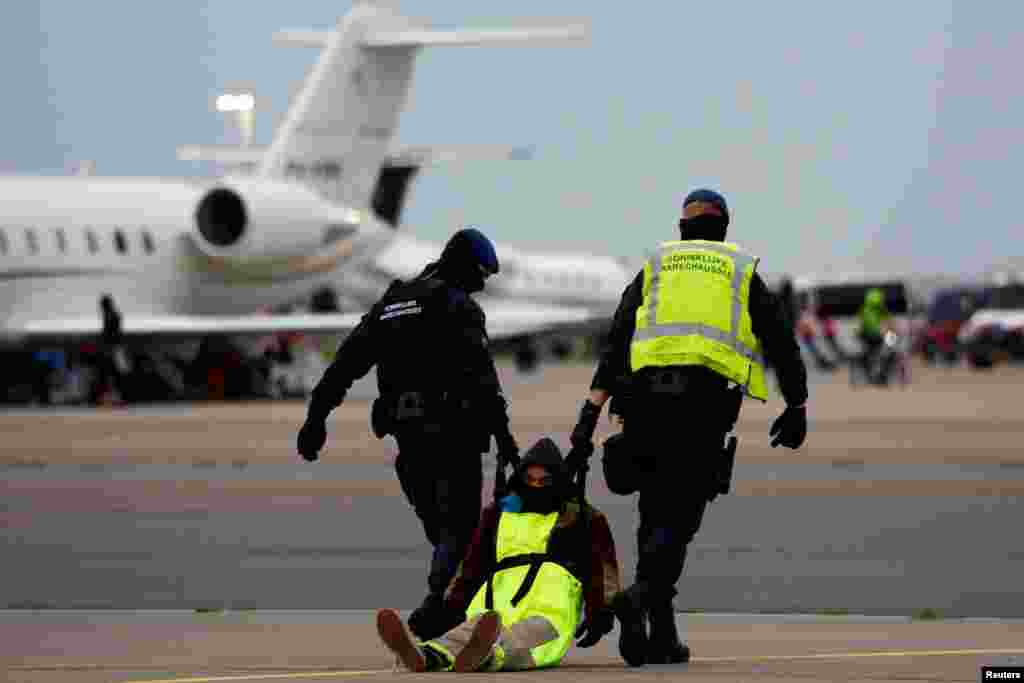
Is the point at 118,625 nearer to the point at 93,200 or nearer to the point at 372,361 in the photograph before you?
the point at 372,361

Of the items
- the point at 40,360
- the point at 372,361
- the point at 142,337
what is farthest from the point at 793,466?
the point at 40,360

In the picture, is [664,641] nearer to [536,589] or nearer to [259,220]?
[536,589]

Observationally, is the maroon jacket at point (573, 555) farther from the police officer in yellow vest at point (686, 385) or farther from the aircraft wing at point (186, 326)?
the aircraft wing at point (186, 326)

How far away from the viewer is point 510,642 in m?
9.70

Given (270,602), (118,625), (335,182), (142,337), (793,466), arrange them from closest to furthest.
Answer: (118,625) → (270,602) → (793,466) → (142,337) → (335,182)

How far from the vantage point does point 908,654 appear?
1029 cm

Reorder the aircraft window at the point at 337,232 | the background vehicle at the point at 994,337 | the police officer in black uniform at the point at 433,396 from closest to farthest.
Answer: the police officer in black uniform at the point at 433,396 < the aircraft window at the point at 337,232 < the background vehicle at the point at 994,337

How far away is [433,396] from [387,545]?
220 inches

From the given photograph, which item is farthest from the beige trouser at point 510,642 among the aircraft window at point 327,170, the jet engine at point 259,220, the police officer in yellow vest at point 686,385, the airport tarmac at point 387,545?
the aircraft window at point 327,170

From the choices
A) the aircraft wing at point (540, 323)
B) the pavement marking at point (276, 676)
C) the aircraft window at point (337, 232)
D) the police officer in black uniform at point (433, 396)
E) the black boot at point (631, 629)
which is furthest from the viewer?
the aircraft wing at point (540, 323)

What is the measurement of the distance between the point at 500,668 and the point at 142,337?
3378cm

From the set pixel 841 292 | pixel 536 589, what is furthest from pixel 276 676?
pixel 841 292

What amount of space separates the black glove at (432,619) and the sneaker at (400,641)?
99 centimetres

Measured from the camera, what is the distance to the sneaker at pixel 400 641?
9.34m
